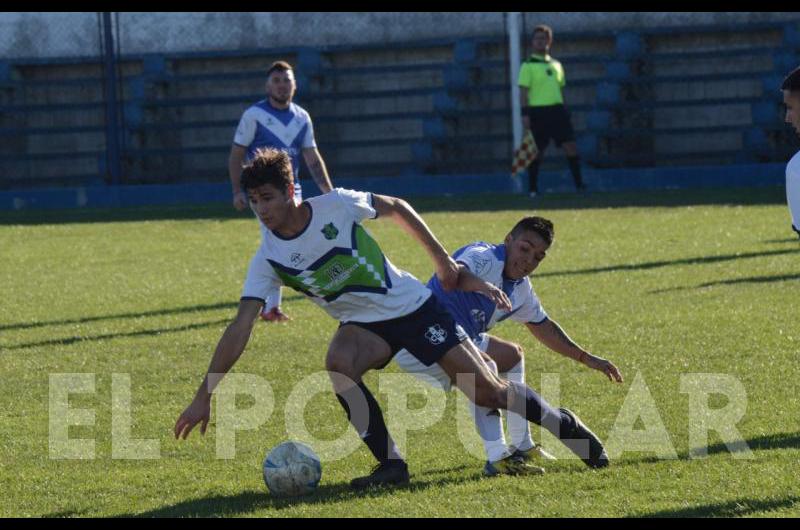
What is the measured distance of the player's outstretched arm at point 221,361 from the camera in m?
5.89

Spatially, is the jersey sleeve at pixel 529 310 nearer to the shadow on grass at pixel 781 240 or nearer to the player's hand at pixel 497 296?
the player's hand at pixel 497 296

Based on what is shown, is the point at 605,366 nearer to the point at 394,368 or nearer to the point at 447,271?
the point at 447,271

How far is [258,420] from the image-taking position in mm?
7680

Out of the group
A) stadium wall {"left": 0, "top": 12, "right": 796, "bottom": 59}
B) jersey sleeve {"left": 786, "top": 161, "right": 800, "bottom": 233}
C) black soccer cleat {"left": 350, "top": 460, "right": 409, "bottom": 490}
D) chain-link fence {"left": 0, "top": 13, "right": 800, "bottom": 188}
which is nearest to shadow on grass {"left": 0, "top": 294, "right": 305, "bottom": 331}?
black soccer cleat {"left": 350, "top": 460, "right": 409, "bottom": 490}

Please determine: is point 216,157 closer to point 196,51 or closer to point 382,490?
point 196,51

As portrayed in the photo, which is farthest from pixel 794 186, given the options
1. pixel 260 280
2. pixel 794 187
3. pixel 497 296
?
pixel 260 280

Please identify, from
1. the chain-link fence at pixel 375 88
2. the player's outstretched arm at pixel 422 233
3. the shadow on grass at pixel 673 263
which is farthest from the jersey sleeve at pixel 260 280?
the chain-link fence at pixel 375 88

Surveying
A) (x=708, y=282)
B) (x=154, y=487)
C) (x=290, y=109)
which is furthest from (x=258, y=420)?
(x=708, y=282)

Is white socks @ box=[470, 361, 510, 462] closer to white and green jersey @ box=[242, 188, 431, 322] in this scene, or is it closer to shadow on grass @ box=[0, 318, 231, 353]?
white and green jersey @ box=[242, 188, 431, 322]

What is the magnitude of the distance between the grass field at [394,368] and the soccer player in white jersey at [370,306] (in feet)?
0.86

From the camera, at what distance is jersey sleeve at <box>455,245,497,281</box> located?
6.63 metres

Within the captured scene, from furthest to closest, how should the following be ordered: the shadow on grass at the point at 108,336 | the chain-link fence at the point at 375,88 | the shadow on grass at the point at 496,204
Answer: the chain-link fence at the point at 375,88 < the shadow on grass at the point at 496,204 < the shadow on grass at the point at 108,336

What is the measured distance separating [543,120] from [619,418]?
13.8m

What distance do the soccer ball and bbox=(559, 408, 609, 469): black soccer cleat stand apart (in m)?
1.15
